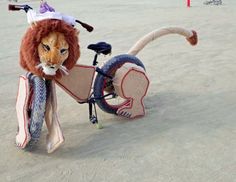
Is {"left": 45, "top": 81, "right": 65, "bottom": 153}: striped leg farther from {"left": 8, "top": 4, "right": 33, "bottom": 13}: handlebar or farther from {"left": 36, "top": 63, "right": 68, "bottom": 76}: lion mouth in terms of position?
{"left": 8, "top": 4, "right": 33, "bottom": 13}: handlebar

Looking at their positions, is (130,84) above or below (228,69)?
above

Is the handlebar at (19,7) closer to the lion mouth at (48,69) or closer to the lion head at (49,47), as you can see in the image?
the lion head at (49,47)

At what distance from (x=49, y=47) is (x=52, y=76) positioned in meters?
0.16

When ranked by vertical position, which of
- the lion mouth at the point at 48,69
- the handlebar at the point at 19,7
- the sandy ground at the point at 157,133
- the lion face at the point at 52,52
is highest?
the handlebar at the point at 19,7

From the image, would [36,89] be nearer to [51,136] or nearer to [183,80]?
[51,136]

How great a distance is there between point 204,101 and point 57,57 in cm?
119

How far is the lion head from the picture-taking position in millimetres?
1976

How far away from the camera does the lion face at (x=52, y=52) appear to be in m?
1.98

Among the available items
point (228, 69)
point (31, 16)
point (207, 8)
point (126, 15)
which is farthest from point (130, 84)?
point (207, 8)

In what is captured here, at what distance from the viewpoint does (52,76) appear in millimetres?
2059

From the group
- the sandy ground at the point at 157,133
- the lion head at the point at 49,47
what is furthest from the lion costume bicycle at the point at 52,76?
the sandy ground at the point at 157,133

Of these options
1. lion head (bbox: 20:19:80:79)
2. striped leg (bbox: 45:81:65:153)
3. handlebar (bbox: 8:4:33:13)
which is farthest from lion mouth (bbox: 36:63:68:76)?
handlebar (bbox: 8:4:33:13)

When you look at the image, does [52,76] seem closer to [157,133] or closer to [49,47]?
[49,47]

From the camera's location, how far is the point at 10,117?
2525 mm
